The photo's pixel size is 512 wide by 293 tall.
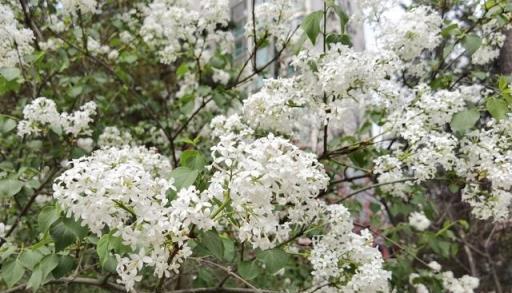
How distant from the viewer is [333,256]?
1.98m

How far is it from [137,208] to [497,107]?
153 centimetres

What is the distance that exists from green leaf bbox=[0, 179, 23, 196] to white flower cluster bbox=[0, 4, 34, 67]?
79 centimetres

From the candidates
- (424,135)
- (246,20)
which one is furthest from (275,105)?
(246,20)

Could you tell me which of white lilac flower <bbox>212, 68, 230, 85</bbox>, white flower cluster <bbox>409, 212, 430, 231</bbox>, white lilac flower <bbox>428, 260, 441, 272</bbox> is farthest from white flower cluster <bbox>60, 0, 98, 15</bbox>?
white flower cluster <bbox>409, 212, 430, 231</bbox>

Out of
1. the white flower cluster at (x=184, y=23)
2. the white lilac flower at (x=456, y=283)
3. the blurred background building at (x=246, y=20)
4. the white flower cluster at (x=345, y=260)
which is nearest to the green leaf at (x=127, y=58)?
the white flower cluster at (x=184, y=23)

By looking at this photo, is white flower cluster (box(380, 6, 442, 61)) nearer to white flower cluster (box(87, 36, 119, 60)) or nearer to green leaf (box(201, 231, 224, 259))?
green leaf (box(201, 231, 224, 259))

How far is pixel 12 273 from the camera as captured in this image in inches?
72.9

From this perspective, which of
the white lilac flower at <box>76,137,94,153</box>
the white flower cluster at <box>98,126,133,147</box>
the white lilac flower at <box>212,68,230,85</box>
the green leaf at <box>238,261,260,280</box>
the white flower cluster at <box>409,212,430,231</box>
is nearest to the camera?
the green leaf at <box>238,261,260,280</box>

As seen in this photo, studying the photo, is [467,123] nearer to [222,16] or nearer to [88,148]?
[222,16]

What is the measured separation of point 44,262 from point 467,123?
1709 millimetres

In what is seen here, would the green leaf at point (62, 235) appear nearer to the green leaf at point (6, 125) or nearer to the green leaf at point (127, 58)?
the green leaf at point (6, 125)

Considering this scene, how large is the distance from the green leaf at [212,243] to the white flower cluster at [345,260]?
1.81ft

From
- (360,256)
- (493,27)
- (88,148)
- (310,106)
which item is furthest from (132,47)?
(360,256)

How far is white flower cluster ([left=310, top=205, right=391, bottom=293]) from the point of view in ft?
6.13
